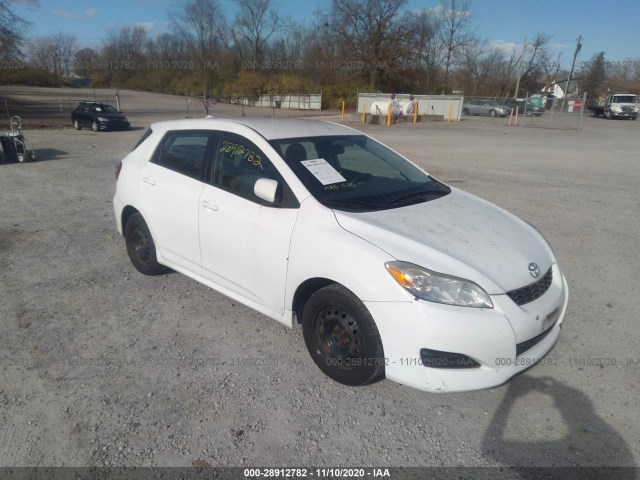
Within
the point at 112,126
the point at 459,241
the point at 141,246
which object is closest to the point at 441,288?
the point at 459,241

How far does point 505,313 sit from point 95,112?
23562mm

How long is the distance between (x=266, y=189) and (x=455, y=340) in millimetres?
1571

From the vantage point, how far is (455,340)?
2.38m

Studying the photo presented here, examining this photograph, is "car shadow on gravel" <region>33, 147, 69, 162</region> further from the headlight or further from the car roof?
the headlight

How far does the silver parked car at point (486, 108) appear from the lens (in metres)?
40.1

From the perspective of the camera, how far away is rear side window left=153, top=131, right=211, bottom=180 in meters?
3.72

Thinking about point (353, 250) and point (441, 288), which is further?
point (353, 250)

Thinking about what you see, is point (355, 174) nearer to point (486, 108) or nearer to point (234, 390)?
point (234, 390)

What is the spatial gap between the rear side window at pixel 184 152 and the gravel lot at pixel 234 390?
1.21m

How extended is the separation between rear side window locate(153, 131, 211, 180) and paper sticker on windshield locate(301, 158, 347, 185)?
1.01 metres

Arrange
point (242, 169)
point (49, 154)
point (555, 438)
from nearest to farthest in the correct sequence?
point (555, 438) → point (242, 169) → point (49, 154)

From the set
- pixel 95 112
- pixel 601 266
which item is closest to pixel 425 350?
pixel 601 266

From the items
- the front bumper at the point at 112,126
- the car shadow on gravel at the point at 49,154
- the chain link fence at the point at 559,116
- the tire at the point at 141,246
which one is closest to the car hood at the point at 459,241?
the tire at the point at 141,246

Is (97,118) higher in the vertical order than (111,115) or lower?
lower
